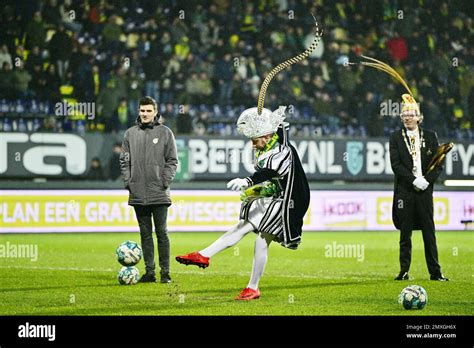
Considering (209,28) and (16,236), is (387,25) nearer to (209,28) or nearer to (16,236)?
(209,28)

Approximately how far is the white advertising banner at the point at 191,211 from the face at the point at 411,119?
8.69 meters

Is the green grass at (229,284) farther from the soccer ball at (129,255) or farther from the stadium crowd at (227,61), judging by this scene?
the stadium crowd at (227,61)

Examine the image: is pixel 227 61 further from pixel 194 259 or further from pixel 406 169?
pixel 194 259

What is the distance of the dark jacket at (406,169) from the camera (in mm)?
12336

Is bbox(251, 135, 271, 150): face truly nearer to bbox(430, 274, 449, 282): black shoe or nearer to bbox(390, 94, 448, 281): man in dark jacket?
bbox(390, 94, 448, 281): man in dark jacket

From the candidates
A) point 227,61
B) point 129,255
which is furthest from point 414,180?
point 227,61

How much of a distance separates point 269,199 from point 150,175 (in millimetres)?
1988

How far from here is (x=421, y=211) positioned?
12281mm

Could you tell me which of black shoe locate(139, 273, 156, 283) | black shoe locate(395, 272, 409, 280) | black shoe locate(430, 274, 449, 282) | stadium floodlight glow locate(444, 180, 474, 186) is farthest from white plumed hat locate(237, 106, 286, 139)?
stadium floodlight glow locate(444, 180, 474, 186)

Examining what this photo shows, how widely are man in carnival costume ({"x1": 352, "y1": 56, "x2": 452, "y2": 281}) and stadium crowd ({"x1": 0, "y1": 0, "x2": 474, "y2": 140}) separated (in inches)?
392

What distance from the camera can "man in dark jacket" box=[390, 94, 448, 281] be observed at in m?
12.3

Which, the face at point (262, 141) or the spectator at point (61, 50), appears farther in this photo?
the spectator at point (61, 50)

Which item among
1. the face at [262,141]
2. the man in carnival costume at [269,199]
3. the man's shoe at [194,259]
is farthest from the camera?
the face at [262,141]

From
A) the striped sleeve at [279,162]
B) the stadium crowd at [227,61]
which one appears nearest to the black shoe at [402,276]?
the striped sleeve at [279,162]
